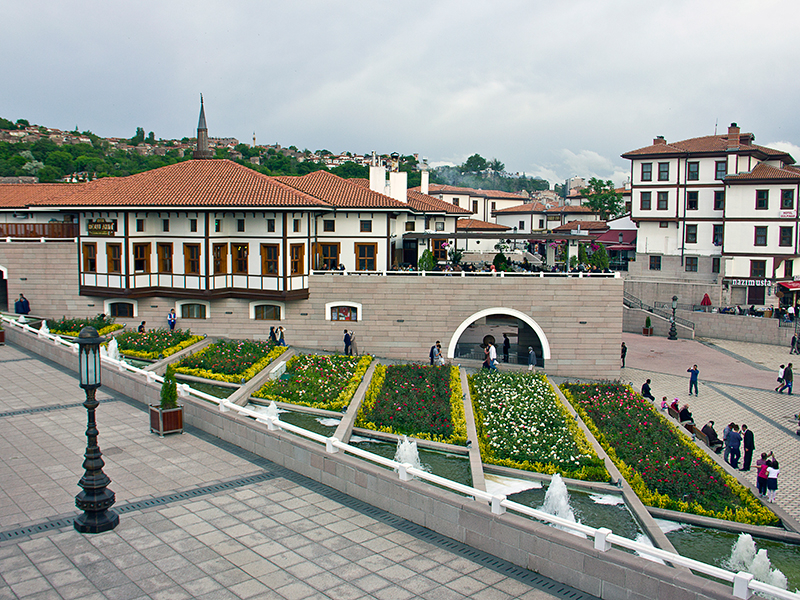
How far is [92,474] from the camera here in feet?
33.9

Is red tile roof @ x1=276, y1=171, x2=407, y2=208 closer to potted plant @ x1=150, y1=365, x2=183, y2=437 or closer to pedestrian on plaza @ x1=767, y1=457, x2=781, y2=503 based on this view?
potted plant @ x1=150, y1=365, x2=183, y2=437

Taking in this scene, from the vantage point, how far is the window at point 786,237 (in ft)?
149

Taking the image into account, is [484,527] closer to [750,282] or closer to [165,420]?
[165,420]

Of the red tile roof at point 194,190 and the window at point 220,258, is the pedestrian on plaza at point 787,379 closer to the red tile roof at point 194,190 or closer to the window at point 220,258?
the red tile roof at point 194,190

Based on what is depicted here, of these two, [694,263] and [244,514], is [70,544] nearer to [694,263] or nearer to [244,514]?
[244,514]

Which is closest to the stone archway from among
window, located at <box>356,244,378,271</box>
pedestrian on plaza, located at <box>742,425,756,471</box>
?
window, located at <box>356,244,378,271</box>

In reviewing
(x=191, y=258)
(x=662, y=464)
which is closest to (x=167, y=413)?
(x=662, y=464)

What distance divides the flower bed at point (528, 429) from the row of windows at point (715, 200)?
30518 mm

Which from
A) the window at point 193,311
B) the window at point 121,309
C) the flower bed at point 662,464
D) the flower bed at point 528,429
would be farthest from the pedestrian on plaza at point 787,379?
the window at point 121,309

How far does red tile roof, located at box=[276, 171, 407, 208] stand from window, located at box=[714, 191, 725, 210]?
2786 centimetres

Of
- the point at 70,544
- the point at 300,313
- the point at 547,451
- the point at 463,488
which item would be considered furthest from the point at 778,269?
the point at 70,544

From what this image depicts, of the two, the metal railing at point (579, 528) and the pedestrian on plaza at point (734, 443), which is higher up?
the metal railing at point (579, 528)

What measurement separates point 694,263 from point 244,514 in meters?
47.1

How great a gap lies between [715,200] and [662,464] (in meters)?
38.8
